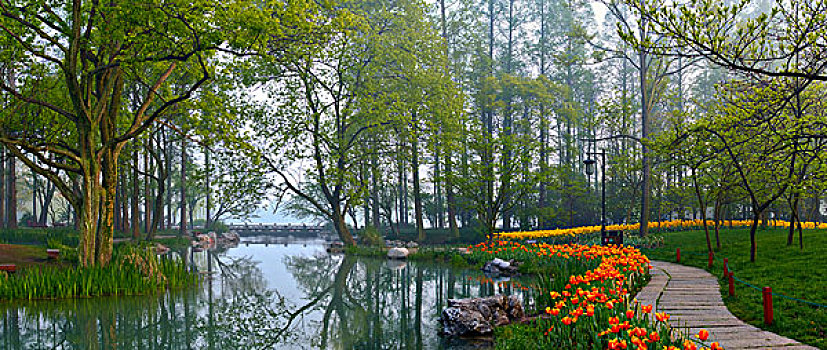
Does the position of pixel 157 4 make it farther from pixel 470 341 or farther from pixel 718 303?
pixel 718 303

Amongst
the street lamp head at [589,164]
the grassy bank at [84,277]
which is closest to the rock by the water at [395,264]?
the grassy bank at [84,277]

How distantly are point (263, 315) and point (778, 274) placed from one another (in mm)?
10426

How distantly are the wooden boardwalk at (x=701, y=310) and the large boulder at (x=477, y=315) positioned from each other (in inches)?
86.1

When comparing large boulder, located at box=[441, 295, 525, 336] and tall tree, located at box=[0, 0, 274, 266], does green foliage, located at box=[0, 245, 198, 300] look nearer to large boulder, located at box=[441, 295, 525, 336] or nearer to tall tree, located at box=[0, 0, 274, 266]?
tall tree, located at box=[0, 0, 274, 266]

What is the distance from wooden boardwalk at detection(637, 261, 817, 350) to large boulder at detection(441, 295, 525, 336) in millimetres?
2188

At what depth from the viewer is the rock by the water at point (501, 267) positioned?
16.6 metres

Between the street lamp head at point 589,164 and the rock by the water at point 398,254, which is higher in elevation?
the street lamp head at point 589,164

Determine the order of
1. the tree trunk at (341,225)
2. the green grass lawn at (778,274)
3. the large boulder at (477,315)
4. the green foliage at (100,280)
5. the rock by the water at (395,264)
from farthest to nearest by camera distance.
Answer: the tree trunk at (341,225) → the rock by the water at (395,264) → the green foliage at (100,280) → the large boulder at (477,315) → the green grass lawn at (778,274)

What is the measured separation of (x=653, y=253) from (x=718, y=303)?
398 inches

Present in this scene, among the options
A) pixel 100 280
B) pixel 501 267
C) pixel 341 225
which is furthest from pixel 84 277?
pixel 341 225

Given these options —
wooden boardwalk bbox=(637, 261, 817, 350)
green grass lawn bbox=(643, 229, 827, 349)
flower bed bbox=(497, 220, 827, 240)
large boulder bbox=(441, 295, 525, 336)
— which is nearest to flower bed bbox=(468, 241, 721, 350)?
wooden boardwalk bbox=(637, 261, 817, 350)

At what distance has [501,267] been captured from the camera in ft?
55.3

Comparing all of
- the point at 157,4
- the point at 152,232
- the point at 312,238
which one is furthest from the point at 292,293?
the point at 312,238

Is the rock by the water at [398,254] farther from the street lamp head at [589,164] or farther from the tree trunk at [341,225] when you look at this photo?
the street lamp head at [589,164]
